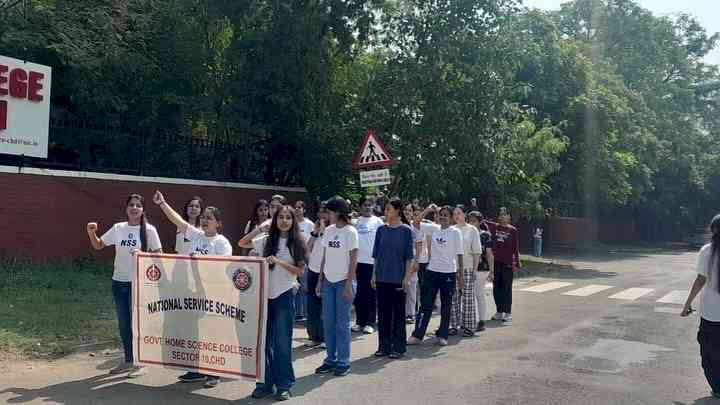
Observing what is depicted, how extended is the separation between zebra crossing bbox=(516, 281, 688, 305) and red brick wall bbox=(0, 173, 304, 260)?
309 inches

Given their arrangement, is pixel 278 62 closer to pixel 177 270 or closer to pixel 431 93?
pixel 431 93

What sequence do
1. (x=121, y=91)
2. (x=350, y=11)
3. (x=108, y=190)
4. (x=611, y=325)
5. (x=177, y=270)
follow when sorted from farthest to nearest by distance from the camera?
(x=350, y=11)
(x=121, y=91)
(x=108, y=190)
(x=611, y=325)
(x=177, y=270)

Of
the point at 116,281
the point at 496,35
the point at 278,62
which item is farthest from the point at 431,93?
the point at 116,281

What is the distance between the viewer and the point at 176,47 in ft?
53.1

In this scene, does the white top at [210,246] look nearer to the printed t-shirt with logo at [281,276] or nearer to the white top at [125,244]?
the white top at [125,244]

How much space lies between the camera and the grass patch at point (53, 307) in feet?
26.1

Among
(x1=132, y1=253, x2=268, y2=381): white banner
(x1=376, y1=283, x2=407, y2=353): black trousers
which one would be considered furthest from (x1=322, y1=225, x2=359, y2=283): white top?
(x1=132, y1=253, x2=268, y2=381): white banner

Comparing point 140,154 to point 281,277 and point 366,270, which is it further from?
point 281,277

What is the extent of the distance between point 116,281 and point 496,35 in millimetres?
12566

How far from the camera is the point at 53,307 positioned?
9578 mm

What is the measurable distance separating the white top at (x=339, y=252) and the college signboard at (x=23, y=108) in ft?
22.7

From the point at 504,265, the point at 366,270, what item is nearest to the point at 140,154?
the point at 366,270

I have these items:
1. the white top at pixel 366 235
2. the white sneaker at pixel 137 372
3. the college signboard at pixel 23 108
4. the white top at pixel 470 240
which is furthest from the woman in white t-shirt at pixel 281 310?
the college signboard at pixel 23 108

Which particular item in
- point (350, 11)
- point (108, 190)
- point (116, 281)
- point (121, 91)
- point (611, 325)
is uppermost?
point (350, 11)
